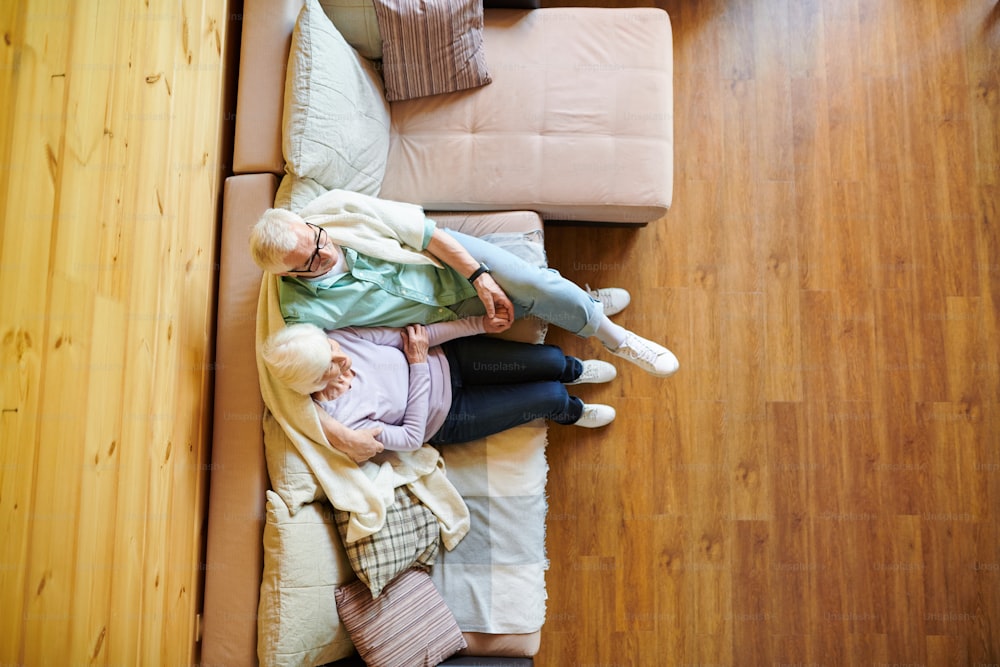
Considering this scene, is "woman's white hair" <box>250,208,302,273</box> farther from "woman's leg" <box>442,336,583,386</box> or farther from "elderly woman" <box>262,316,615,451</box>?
"woman's leg" <box>442,336,583,386</box>

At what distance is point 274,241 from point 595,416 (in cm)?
135

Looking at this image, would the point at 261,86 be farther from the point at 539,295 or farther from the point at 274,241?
the point at 539,295

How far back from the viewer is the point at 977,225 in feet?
8.95

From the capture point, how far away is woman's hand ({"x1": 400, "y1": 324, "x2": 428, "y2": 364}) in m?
2.17

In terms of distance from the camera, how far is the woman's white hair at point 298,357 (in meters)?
1.83

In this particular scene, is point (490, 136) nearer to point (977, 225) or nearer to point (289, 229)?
point (289, 229)

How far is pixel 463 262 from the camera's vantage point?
7.08 ft

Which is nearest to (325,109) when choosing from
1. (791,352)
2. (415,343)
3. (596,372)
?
(415,343)

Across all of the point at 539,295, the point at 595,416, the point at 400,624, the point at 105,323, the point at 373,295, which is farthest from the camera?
the point at 595,416

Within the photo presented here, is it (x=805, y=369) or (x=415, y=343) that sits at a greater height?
(x=415, y=343)

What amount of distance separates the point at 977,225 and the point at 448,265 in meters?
2.16

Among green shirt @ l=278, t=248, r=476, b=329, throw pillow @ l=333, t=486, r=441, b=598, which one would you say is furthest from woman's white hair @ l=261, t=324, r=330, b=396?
throw pillow @ l=333, t=486, r=441, b=598

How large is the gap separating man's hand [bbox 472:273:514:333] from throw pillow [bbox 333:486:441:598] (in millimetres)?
622

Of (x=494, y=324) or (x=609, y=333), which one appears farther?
(x=609, y=333)
